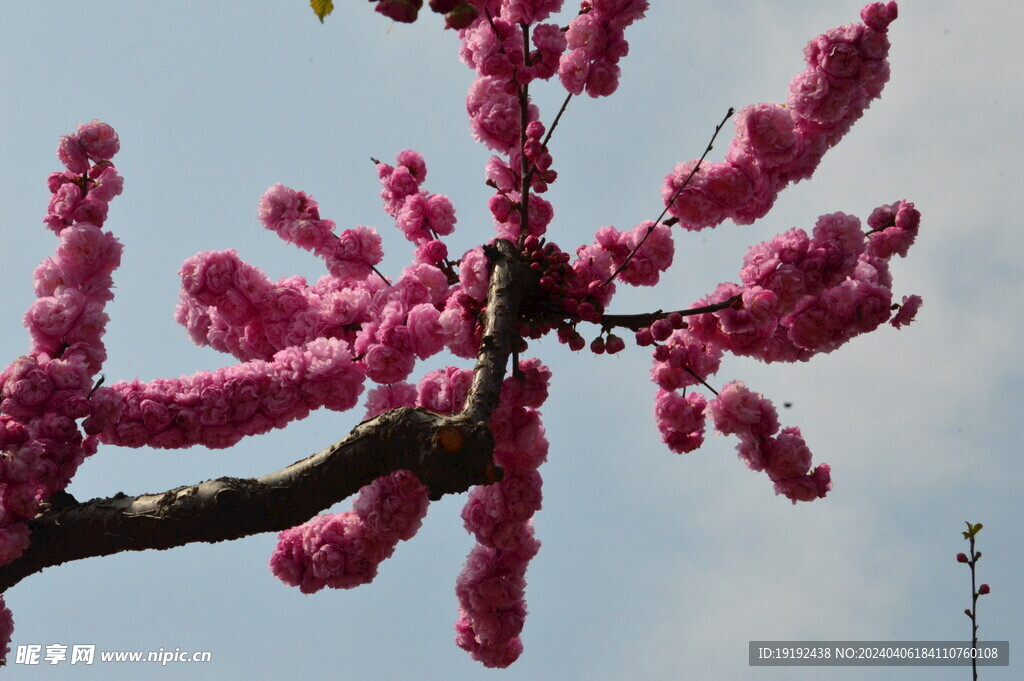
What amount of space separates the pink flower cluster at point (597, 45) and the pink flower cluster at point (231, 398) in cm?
174

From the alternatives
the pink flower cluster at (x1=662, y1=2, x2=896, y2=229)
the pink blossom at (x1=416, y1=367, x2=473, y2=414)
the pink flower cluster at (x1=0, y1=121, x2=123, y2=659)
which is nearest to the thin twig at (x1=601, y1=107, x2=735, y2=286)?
the pink flower cluster at (x1=662, y1=2, x2=896, y2=229)

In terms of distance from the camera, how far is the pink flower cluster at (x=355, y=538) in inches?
149

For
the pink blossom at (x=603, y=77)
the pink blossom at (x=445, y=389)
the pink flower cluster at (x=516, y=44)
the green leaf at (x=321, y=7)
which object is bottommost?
the pink blossom at (x=445, y=389)

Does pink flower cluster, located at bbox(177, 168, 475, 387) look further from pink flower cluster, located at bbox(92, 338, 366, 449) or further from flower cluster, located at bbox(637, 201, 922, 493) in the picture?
flower cluster, located at bbox(637, 201, 922, 493)

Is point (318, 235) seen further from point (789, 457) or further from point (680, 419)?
point (789, 457)

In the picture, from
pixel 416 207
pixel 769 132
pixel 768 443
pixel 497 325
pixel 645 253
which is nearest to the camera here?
pixel 497 325

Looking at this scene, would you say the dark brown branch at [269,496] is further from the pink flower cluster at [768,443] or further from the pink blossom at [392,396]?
the pink flower cluster at [768,443]

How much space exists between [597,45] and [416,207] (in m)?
1.30

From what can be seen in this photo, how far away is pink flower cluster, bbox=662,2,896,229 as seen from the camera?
147 inches

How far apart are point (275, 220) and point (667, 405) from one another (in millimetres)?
2320

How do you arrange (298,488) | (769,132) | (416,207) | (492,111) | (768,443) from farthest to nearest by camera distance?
(416,207)
(492,111)
(768,443)
(769,132)
(298,488)

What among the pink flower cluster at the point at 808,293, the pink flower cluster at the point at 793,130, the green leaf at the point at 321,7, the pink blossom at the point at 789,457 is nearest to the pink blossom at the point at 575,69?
the pink flower cluster at the point at 793,130

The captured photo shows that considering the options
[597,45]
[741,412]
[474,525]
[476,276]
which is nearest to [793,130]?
[597,45]

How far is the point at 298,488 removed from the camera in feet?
10.1
